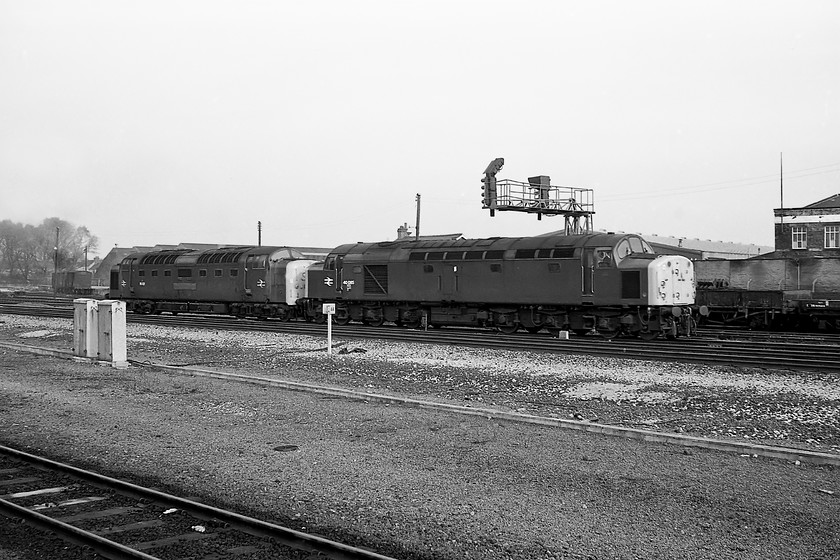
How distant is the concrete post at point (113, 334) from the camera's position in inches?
754

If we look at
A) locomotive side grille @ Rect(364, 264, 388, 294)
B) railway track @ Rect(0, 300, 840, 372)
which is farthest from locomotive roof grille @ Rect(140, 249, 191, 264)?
locomotive side grille @ Rect(364, 264, 388, 294)

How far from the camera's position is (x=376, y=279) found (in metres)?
30.0

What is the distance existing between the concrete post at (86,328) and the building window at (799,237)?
1866 inches

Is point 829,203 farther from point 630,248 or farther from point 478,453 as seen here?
point 478,453

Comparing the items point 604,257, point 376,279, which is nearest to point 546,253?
point 604,257

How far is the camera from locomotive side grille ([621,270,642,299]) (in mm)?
23156

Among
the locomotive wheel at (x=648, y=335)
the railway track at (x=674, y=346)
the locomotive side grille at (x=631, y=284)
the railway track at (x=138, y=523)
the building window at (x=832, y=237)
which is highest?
the building window at (x=832, y=237)

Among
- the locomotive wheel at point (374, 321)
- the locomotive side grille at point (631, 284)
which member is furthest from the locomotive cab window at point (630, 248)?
the locomotive wheel at point (374, 321)

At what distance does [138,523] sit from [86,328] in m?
14.8

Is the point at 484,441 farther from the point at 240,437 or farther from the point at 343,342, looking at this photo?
the point at 343,342

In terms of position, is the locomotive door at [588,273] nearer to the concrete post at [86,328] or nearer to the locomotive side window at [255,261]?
the concrete post at [86,328]

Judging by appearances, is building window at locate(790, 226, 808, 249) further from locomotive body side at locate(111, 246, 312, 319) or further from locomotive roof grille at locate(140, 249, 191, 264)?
locomotive roof grille at locate(140, 249, 191, 264)

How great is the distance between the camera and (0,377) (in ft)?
55.3

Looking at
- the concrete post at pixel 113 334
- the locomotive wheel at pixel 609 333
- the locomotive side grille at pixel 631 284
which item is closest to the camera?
the concrete post at pixel 113 334
